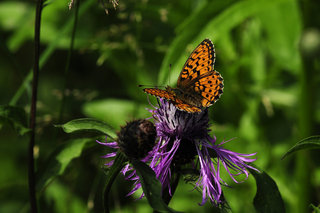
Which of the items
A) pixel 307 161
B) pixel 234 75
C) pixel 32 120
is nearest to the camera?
pixel 32 120

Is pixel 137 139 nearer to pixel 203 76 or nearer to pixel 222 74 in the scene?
pixel 203 76

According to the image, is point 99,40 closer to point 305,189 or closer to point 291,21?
point 291,21

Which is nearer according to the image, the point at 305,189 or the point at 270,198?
the point at 270,198

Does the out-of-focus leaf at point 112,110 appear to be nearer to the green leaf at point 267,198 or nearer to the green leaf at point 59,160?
the green leaf at point 59,160

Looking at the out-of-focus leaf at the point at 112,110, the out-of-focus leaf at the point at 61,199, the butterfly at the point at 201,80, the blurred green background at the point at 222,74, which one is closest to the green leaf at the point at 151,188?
the butterfly at the point at 201,80

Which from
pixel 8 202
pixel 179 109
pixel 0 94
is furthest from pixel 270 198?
pixel 0 94

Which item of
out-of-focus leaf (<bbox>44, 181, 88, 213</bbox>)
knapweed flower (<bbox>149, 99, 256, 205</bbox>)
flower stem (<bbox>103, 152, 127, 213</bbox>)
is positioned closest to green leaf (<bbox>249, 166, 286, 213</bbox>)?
knapweed flower (<bbox>149, 99, 256, 205</bbox>)
